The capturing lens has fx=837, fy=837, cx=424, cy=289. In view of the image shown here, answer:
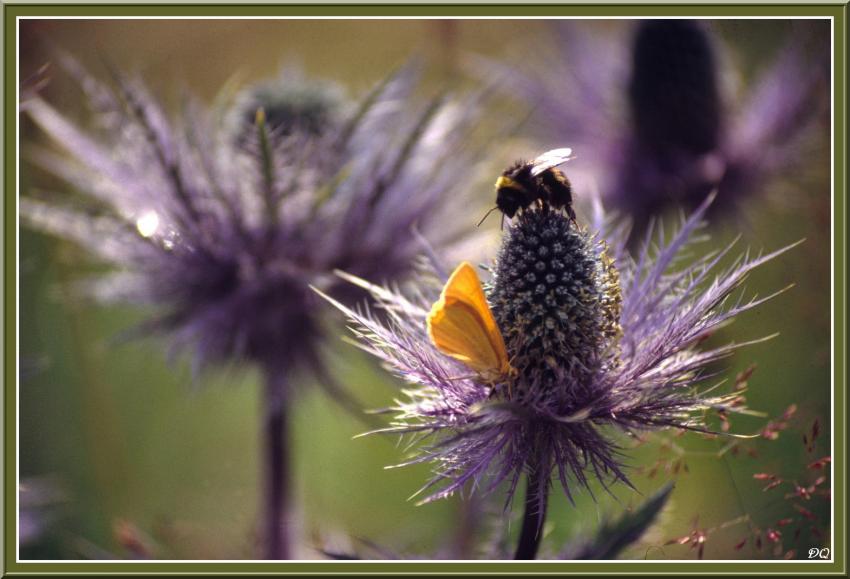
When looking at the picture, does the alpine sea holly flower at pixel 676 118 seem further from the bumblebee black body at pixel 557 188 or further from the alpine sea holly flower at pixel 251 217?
the bumblebee black body at pixel 557 188

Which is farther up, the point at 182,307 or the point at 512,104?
the point at 512,104

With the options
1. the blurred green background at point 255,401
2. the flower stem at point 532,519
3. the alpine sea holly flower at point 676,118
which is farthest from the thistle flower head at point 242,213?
the flower stem at point 532,519

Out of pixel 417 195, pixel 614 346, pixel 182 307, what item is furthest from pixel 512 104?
pixel 614 346

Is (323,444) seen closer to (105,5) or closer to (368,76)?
(368,76)

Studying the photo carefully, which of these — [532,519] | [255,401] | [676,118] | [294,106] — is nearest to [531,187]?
[532,519]

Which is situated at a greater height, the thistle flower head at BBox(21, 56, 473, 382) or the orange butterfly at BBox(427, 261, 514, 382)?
the thistle flower head at BBox(21, 56, 473, 382)

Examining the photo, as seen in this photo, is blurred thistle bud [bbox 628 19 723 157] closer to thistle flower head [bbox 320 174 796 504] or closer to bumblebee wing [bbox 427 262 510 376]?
thistle flower head [bbox 320 174 796 504]

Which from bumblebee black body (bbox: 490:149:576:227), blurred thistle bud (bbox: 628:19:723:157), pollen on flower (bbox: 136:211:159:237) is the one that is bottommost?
bumblebee black body (bbox: 490:149:576:227)

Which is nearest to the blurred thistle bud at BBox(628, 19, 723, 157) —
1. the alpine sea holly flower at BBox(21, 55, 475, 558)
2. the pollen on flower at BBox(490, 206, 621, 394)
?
the alpine sea holly flower at BBox(21, 55, 475, 558)
